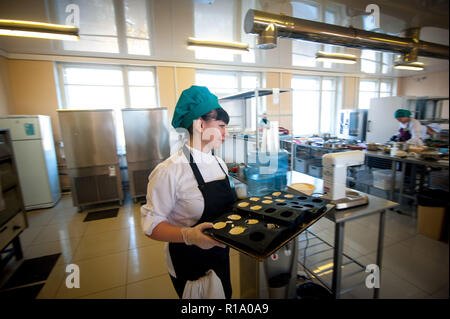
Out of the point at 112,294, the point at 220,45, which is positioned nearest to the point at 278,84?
the point at 220,45

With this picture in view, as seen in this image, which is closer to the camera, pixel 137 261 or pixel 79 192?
pixel 137 261

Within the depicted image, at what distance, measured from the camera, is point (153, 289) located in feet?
4.99

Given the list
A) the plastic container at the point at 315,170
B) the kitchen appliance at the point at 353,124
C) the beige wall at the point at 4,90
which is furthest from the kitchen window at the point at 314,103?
the beige wall at the point at 4,90

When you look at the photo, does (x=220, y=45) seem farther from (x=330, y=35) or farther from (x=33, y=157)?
(x=33, y=157)

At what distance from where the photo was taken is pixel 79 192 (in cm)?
305

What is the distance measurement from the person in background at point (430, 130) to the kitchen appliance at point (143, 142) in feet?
10.4

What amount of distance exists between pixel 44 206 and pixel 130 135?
1.71 meters

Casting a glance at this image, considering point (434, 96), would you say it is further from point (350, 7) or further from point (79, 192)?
point (79, 192)

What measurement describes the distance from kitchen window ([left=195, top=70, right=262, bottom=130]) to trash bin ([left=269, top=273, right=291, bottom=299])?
43.8 inches

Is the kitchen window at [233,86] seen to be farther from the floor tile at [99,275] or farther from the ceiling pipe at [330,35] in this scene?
the floor tile at [99,275]

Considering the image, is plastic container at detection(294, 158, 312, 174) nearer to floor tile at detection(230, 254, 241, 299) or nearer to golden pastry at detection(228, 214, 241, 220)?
floor tile at detection(230, 254, 241, 299)

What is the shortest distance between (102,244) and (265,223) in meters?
2.17

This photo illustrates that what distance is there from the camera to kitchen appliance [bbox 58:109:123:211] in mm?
2969
